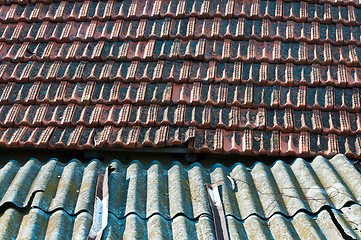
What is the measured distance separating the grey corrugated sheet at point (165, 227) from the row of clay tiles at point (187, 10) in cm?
258

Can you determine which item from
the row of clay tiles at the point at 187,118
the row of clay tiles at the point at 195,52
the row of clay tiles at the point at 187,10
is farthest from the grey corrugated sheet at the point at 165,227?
the row of clay tiles at the point at 187,10

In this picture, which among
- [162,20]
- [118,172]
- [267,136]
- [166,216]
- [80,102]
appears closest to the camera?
[166,216]

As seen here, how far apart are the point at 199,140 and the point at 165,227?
1215mm

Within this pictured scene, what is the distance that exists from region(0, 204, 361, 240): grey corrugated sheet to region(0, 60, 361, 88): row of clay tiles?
5.51ft

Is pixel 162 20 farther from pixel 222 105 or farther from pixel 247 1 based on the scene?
pixel 222 105

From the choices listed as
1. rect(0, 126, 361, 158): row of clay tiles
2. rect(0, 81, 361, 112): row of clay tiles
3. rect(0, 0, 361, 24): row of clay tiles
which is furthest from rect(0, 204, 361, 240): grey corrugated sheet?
rect(0, 0, 361, 24): row of clay tiles

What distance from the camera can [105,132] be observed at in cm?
402

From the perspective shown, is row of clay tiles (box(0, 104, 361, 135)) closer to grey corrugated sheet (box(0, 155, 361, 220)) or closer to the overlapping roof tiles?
the overlapping roof tiles

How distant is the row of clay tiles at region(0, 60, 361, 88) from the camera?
14.0ft

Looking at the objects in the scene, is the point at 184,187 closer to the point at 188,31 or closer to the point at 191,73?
the point at 191,73

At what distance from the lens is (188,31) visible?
4.66m

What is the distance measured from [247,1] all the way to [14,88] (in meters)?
2.79

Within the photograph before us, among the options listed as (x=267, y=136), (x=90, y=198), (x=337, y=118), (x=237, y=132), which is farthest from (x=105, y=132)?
(x=337, y=118)

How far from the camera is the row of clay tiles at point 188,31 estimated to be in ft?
15.1
